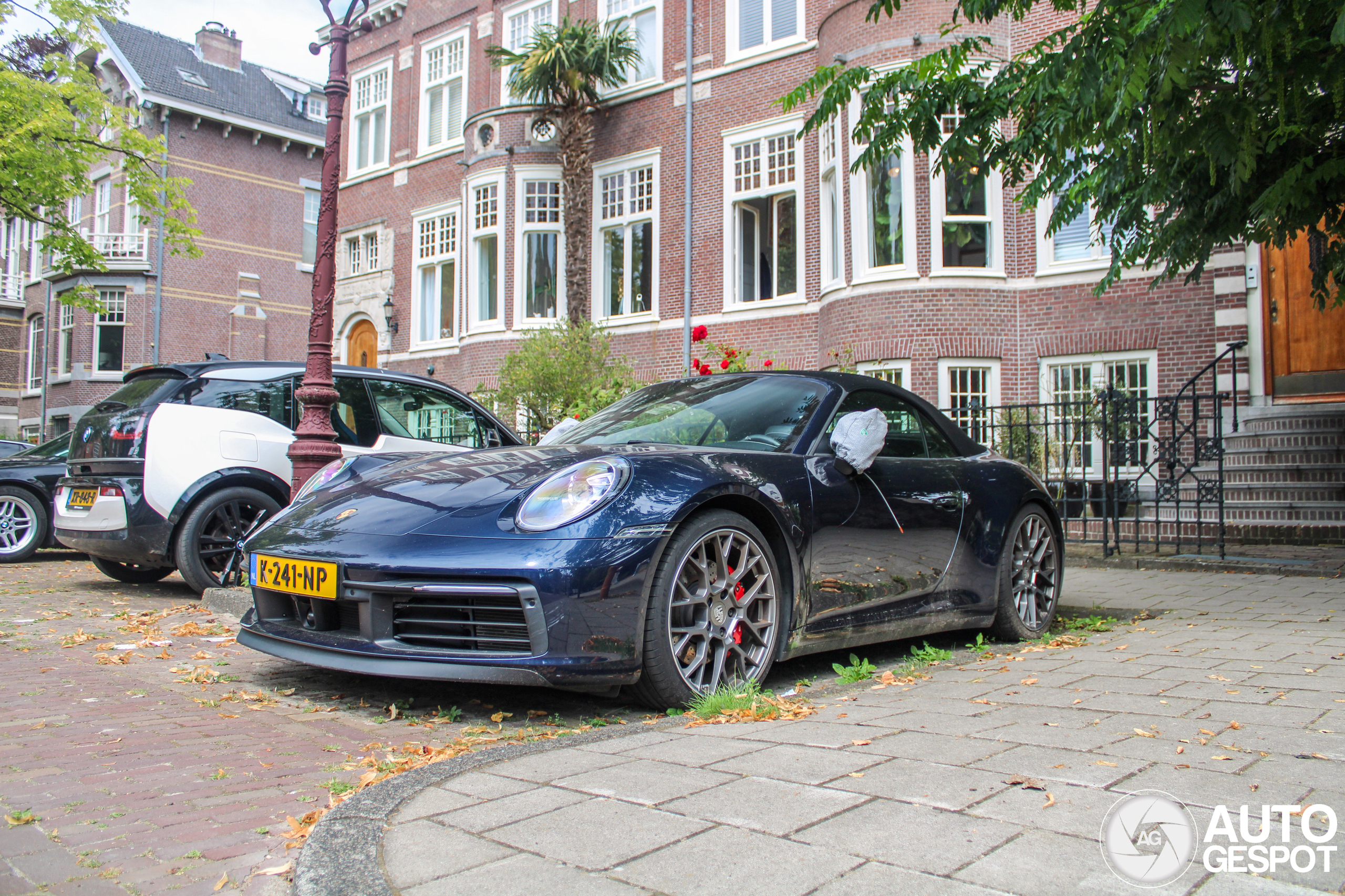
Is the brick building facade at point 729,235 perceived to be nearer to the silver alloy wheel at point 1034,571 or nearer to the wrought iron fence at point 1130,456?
the wrought iron fence at point 1130,456

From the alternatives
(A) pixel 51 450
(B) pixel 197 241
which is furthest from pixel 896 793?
(B) pixel 197 241

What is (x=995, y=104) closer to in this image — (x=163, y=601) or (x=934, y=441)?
(x=934, y=441)

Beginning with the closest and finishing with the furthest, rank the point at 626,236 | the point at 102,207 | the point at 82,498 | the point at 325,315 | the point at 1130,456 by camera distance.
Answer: the point at 325,315
the point at 82,498
the point at 1130,456
the point at 626,236
the point at 102,207

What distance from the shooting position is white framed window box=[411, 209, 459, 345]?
2181 cm

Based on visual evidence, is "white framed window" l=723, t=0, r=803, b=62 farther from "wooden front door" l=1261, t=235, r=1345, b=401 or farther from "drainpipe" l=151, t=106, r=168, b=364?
"drainpipe" l=151, t=106, r=168, b=364

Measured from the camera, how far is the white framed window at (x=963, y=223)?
13789 mm

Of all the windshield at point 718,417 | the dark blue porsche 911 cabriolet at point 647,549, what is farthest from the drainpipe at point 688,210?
the dark blue porsche 911 cabriolet at point 647,549

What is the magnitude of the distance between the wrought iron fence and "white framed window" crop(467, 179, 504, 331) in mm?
11399

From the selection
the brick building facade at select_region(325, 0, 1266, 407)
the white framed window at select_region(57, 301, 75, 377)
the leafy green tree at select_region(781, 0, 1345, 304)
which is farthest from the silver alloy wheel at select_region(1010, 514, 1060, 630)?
the white framed window at select_region(57, 301, 75, 377)

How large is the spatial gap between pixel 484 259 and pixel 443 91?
4649 millimetres

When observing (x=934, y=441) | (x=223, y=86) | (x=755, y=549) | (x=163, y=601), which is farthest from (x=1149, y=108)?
(x=223, y=86)

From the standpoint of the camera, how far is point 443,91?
22.3 metres

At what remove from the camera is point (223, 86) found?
34344 mm

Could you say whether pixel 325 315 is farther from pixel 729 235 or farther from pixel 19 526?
pixel 729 235
